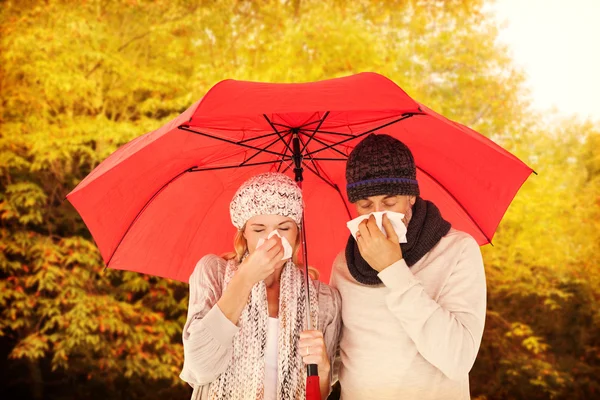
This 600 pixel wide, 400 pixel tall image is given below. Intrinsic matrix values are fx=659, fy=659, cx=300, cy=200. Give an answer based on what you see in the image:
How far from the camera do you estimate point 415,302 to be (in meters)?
1.97

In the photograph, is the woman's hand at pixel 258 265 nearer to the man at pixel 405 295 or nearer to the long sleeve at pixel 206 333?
the long sleeve at pixel 206 333

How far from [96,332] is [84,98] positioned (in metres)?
2.62

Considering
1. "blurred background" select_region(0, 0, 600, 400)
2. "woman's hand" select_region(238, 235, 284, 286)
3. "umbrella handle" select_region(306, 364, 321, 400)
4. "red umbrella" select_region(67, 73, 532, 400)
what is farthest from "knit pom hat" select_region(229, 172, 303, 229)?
"blurred background" select_region(0, 0, 600, 400)

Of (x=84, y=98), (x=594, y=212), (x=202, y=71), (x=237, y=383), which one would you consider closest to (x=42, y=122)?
(x=84, y=98)

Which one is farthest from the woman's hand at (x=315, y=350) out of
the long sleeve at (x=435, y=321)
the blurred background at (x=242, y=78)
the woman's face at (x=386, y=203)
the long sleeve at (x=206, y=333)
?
the blurred background at (x=242, y=78)

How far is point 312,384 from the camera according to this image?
7.42 feet

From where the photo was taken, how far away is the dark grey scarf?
220 cm

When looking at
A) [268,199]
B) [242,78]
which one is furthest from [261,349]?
[242,78]

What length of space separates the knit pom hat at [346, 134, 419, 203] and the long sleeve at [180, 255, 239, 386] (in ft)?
2.03

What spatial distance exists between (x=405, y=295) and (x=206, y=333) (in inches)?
27.3

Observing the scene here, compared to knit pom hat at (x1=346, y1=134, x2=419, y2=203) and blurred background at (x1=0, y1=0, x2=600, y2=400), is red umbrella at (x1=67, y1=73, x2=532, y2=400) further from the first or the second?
blurred background at (x1=0, y1=0, x2=600, y2=400)

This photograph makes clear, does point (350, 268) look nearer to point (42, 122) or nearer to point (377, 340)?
point (377, 340)

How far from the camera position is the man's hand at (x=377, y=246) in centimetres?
203

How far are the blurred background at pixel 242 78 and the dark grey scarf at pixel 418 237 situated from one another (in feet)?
14.8
